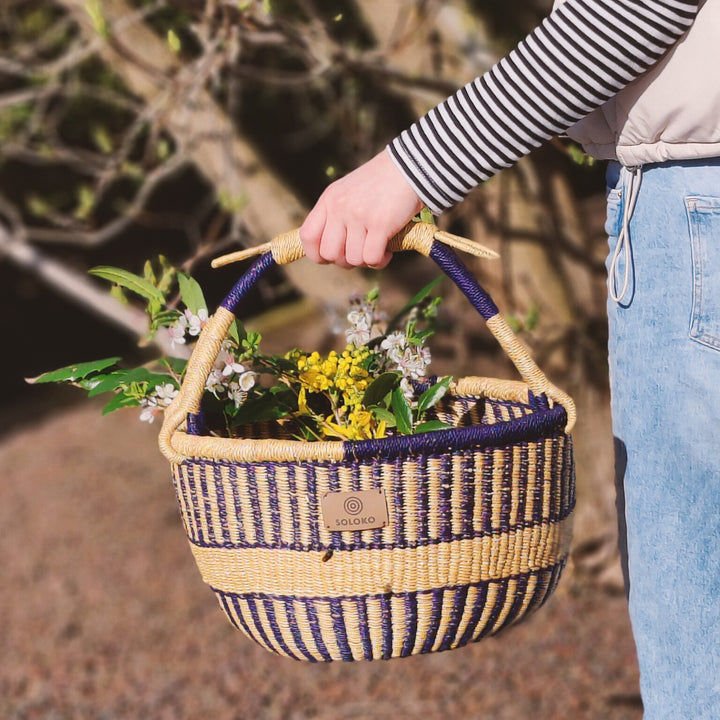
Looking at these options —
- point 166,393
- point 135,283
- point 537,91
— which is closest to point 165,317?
point 135,283

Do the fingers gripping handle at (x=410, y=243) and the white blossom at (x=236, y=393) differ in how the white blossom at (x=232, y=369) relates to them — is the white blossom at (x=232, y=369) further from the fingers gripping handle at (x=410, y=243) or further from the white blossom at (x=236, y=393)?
the fingers gripping handle at (x=410, y=243)

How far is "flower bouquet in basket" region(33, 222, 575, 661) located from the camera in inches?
47.0

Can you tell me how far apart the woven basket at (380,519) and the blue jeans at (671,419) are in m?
0.11

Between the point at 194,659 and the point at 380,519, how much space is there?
264 cm

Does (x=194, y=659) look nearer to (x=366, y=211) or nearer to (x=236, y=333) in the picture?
(x=236, y=333)

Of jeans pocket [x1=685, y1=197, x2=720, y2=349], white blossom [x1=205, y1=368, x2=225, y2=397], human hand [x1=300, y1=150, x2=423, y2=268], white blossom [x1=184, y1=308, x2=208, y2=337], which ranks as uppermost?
human hand [x1=300, y1=150, x2=423, y2=268]

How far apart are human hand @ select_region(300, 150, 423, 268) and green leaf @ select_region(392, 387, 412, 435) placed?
25 cm

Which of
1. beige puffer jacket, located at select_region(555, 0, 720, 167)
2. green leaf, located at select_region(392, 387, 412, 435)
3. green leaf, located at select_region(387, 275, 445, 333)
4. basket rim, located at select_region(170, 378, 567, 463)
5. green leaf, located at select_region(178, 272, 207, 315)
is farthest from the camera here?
green leaf, located at select_region(387, 275, 445, 333)

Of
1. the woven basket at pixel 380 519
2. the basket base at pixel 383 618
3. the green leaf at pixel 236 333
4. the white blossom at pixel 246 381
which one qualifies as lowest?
the basket base at pixel 383 618

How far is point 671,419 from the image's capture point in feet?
3.89

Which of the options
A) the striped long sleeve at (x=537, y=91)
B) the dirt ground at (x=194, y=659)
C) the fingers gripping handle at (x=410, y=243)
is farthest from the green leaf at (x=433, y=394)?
the dirt ground at (x=194, y=659)

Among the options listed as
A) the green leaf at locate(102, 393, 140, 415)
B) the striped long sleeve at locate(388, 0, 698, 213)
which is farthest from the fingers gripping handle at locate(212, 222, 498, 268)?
the green leaf at locate(102, 393, 140, 415)

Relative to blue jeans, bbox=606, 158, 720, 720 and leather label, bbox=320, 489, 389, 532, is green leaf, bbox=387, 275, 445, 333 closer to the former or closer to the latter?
blue jeans, bbox=606, 158, 720, 720

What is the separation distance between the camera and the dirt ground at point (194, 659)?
3215 millimetres
